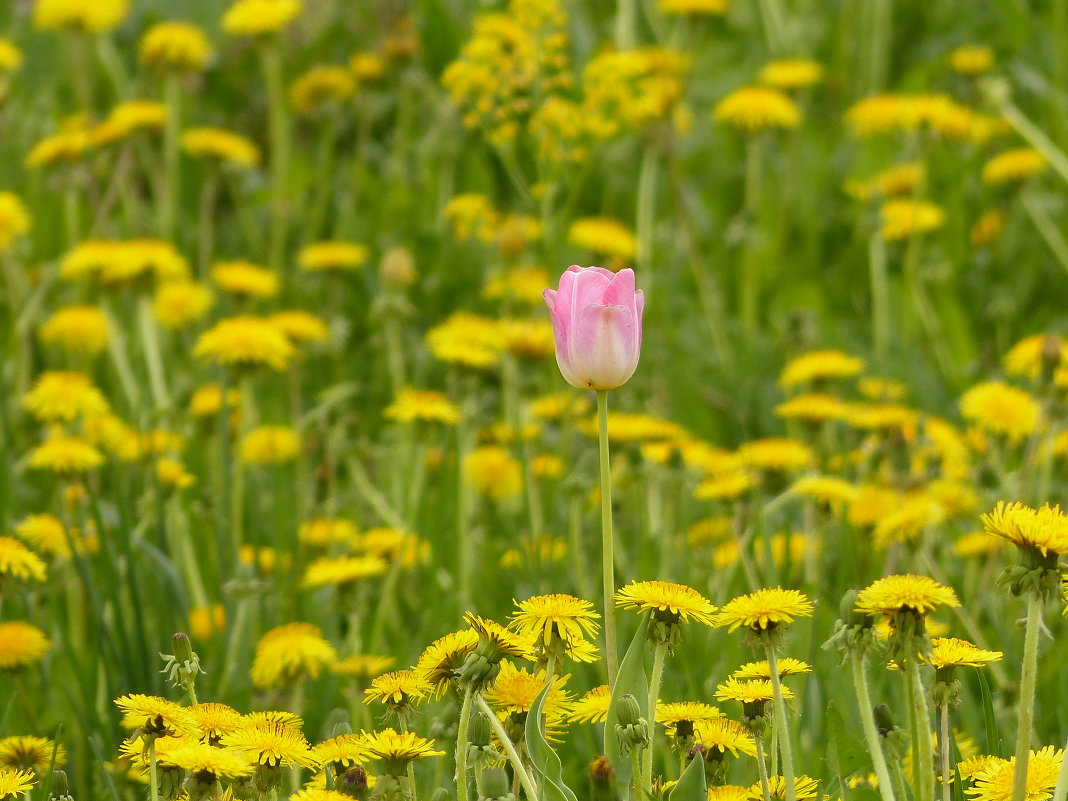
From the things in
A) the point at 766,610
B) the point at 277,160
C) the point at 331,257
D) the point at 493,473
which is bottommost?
the point at 493,473

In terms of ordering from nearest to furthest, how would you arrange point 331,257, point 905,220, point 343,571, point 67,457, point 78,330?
point 343,571 → point 67,457 → point 78,330 → point 331,257 → point 905,220

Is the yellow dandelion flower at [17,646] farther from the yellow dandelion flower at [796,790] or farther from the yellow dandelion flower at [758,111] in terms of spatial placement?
the yellow dandelion flower at [758,111]

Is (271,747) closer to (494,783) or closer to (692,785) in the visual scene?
(494,783)

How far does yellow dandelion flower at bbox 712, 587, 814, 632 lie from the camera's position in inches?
41.6

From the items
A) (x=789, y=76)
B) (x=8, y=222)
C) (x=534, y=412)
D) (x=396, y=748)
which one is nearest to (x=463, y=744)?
(x=396, y=748)

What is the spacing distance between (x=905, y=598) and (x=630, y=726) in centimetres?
22

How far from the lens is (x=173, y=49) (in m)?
3.48

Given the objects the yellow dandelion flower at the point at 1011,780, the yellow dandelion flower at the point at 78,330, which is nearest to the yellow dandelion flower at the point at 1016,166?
the yellow dandelion flower at the point at 78,330

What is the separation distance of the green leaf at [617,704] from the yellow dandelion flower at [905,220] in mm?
2347

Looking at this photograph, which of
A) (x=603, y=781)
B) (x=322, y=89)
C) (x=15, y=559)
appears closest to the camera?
(x=603, y=781)

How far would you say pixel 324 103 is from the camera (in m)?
4.04

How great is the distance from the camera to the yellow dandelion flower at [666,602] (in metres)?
1.08

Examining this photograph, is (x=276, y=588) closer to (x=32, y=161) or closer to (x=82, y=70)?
(x=32, y=161)

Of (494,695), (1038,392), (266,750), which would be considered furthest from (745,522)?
(266,750)
